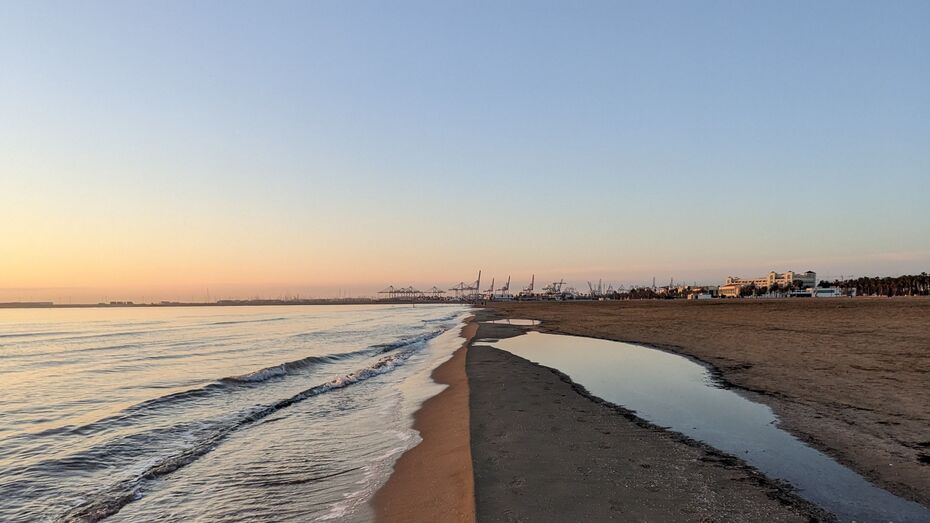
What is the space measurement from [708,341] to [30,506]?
92.3 feet

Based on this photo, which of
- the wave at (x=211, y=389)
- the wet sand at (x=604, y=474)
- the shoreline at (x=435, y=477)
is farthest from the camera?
the wave at (x=211, y=389)

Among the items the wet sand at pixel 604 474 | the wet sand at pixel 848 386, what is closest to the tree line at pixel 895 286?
the wet sand at pixel 848 386

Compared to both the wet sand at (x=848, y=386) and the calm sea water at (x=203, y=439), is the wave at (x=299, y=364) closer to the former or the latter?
the calm sea water at (x=203, y=439)

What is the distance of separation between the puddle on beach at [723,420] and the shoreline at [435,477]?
4185 millimetres

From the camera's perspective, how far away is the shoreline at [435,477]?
20.8 feet

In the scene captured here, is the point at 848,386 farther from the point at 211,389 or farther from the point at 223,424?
the point at 211,389

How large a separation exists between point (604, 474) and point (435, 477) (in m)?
2.49

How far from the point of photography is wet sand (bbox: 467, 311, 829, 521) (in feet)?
19.2

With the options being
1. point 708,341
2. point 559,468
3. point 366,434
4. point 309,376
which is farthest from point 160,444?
point 708,341

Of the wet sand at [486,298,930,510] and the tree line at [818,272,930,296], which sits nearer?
the wet sand at [486,298,930,510]

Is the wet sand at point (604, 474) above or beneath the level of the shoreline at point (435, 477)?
above

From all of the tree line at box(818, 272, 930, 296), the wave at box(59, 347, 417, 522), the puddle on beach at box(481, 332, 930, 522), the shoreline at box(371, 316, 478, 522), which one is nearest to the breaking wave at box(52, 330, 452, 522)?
the wave at box(59, 347, 417, 522)

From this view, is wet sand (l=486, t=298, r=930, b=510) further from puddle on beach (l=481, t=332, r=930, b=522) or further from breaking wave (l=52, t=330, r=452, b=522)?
breaking wave (l=52, t=330, r=452, b=522)

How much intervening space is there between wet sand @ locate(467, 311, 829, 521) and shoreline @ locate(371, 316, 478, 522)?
0.23 meters
